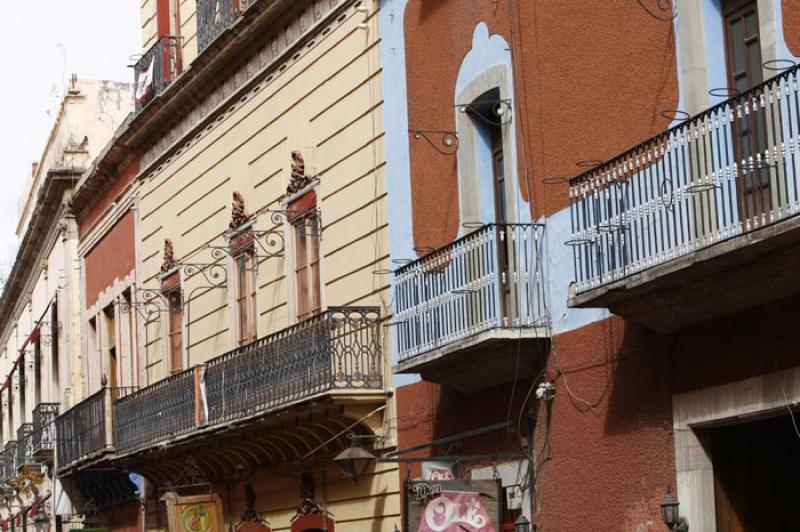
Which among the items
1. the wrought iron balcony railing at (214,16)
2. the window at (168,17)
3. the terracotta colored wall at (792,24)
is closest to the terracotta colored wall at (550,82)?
the terracotta colored wall at (792,24)

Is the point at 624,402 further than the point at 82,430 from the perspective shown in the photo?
No

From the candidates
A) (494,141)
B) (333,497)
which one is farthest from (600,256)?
(333,497)

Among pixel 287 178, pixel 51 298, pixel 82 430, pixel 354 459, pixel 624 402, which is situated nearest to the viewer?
pixel 624 402

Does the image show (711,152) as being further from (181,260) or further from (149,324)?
(149,324)

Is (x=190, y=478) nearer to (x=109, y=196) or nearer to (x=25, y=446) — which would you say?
(x=109, y=196)

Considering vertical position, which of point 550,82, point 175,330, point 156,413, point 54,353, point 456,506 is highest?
point 54,353

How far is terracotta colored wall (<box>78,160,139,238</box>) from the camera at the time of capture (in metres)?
25.8

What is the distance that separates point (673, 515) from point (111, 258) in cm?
1742

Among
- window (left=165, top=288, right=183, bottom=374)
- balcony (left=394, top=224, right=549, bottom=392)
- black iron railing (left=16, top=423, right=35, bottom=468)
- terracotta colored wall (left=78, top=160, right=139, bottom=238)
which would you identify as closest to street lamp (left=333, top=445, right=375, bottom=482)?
balcony (left=394, top=224, right=549, bottom=392)

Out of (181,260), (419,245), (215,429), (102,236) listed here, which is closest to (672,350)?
(419,245)

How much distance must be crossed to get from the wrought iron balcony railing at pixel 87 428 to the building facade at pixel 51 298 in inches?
72.7

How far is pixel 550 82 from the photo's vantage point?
1330 centimetres

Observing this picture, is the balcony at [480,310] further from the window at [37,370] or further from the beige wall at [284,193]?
the window at [37,370]

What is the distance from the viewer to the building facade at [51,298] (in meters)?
30.6
